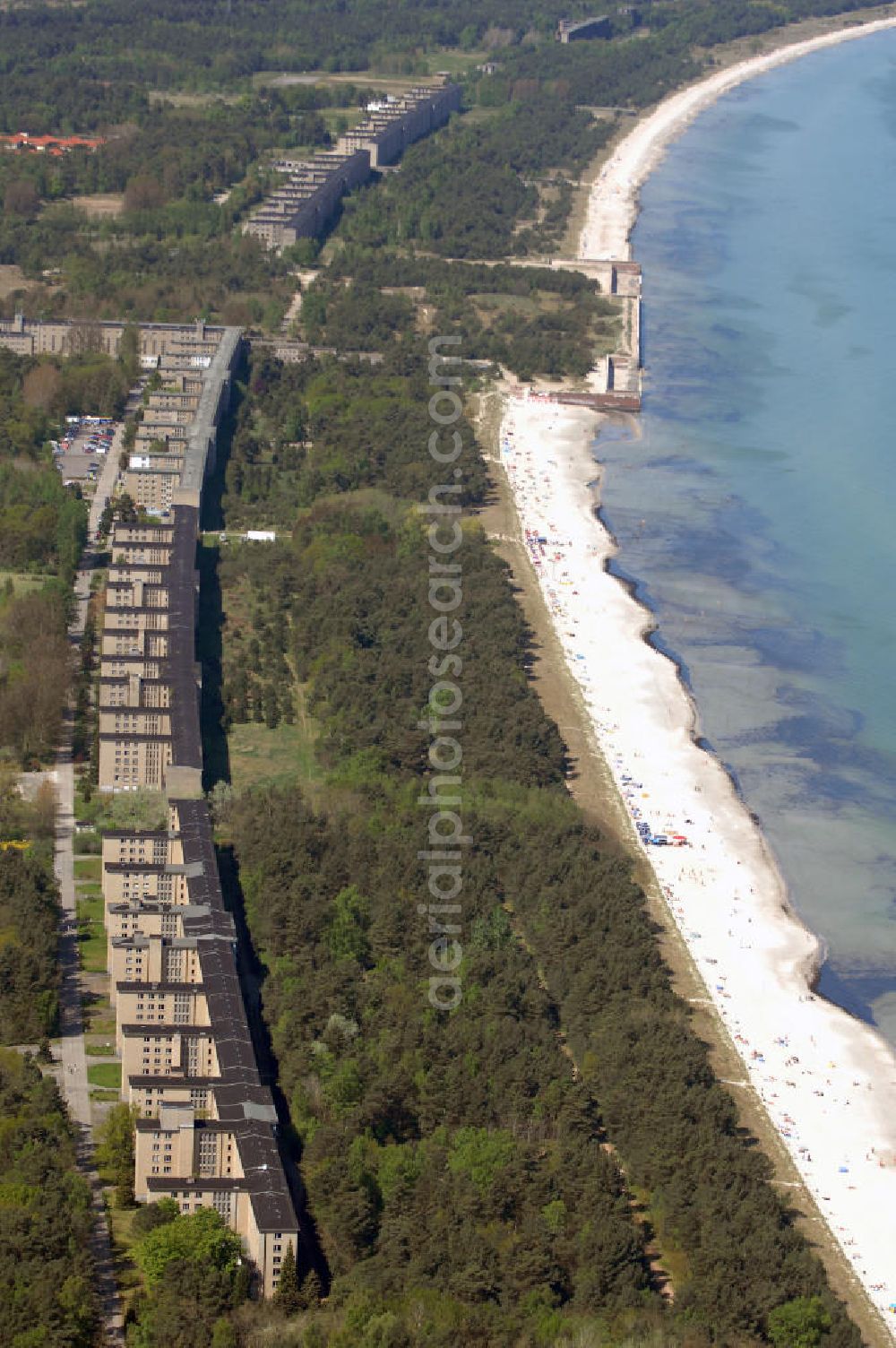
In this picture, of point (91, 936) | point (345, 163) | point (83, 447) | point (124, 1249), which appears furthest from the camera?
point (345, 163)

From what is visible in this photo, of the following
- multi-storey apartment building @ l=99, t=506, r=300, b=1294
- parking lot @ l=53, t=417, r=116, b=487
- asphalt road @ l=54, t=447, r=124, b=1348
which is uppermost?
multi-storey apartment building @ l=99, t=506, r=300, b=1294

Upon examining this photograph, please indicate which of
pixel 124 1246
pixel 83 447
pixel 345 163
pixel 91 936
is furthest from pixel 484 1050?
pixel 345 163

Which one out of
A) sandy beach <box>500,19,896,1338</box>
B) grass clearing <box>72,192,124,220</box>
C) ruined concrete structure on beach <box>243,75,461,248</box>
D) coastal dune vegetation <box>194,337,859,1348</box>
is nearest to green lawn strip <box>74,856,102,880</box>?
coastal dune vegetation <box>194,337,859,1348</box>

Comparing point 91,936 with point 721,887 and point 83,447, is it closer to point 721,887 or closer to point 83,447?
point 721,887

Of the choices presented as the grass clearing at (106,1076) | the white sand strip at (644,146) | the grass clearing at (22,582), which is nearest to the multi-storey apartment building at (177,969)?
the grass clearing at (106,1076)

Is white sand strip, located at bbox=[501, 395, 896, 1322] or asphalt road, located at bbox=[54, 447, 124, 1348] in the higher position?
asphalt road, located at bbox=[54, 447, 124, 1348]

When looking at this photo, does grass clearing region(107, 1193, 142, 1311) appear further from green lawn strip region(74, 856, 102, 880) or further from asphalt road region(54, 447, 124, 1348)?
green lawn strip region(74, 856, 102, 880)

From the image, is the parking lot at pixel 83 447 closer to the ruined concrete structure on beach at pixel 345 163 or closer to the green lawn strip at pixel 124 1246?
the ruined concrete structure on beach at pixel 345 163
